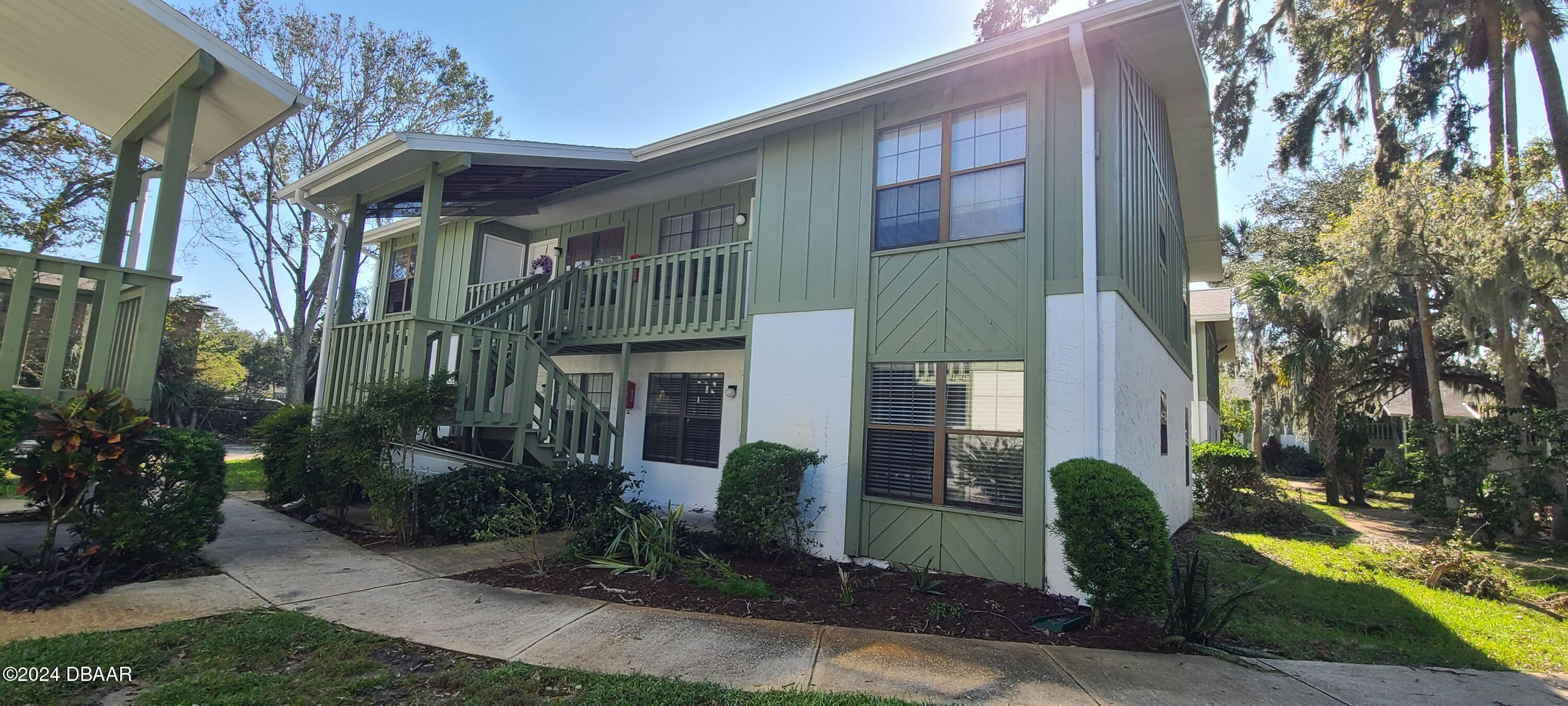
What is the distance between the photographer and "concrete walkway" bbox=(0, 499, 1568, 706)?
12.8 ft

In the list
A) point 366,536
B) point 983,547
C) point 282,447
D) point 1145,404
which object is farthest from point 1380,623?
point 282,447

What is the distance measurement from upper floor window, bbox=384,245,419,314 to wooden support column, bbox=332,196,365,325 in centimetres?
417

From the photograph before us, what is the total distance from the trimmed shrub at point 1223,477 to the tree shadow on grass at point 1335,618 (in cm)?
318

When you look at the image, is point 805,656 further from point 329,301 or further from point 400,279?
point 400,279

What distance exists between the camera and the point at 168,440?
534cm

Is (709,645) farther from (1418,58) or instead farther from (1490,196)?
(1418,58)

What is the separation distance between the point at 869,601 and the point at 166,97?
26.2 ft

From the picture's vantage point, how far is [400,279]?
1418 cm

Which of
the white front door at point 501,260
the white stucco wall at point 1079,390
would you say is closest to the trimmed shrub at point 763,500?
the white stucco wall at point 1079,390

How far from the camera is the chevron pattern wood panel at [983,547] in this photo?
6.20 metres

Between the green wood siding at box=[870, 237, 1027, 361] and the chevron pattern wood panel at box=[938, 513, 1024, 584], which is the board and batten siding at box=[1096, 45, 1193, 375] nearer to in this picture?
the green wood siding at box=[870, 237, 1027, 361]

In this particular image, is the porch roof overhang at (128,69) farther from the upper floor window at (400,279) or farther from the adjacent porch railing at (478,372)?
the upper floor window at (400,279)

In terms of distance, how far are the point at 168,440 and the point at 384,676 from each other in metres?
Answer: 3.29

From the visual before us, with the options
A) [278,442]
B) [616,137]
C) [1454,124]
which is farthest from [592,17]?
[1454,124]
